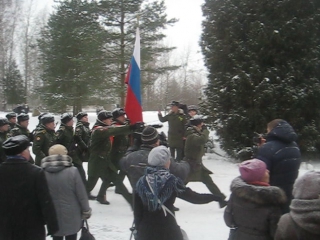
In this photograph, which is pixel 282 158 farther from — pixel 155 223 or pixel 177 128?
pixel 177 128

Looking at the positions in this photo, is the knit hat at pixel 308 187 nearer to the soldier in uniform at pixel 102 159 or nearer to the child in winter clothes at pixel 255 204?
the child in winter clothes at pixel 255 204

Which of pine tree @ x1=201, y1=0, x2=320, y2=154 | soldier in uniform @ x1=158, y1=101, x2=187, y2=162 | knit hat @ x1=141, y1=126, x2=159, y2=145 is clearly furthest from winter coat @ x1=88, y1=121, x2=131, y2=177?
pine tree @ x1=201, y1=0, x2=320, y2=154

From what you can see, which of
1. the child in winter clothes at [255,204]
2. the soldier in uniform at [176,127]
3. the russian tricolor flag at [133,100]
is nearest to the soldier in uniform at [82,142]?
the russian tricolor flag at [133,100]

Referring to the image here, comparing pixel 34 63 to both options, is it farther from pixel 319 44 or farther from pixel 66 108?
pixel 319 44

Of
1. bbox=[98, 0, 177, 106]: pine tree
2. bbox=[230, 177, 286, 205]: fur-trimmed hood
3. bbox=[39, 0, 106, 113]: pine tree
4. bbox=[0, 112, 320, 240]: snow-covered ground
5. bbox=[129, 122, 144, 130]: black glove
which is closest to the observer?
bbox=[230, 177, 286, 205]: fur-trimmed hood

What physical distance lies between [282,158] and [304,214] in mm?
2101

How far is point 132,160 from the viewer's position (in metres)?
4.44

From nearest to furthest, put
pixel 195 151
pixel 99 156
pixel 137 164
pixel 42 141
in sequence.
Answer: pixel 137 164
pixel 42 141
pixel 195 151
pixel 99 156

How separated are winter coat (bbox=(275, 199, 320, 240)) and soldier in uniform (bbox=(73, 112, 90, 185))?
212 inches

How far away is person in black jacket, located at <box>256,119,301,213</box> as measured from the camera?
4512mm

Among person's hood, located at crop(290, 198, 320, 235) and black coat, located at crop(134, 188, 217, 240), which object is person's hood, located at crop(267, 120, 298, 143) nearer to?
black coat, located at crop(134, 188, 217, 240)

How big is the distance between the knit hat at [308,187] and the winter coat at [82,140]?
17.8 feet

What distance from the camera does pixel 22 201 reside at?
3521 mm

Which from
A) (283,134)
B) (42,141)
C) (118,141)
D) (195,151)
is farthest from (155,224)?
(118,141)
